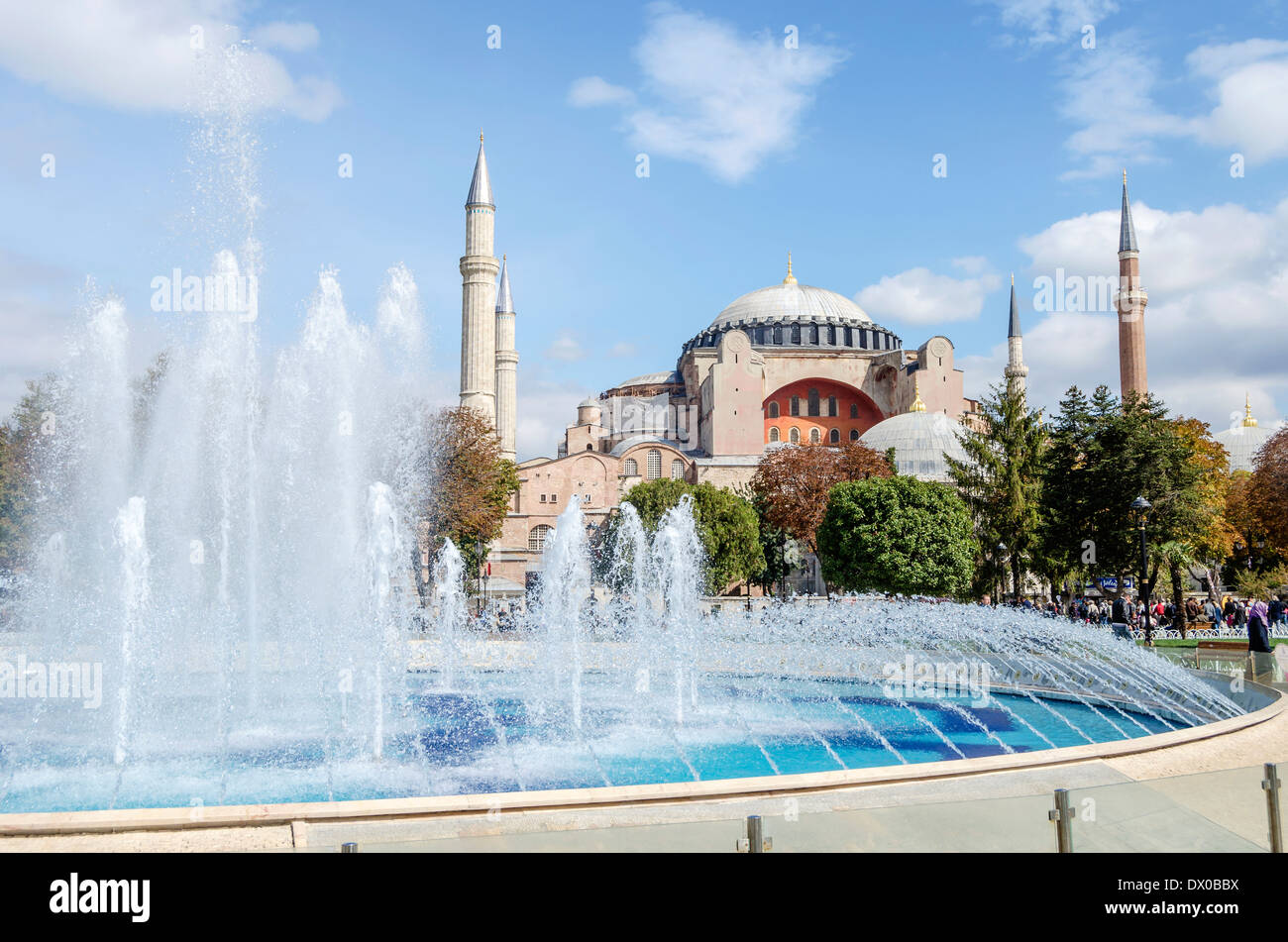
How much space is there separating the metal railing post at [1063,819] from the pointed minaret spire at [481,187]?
32218 mm

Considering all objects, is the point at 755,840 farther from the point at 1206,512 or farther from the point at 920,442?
the point at 920,442

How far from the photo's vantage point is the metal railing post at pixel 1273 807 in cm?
419

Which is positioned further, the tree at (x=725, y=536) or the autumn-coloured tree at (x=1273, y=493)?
the tree at (x=725, y=536)

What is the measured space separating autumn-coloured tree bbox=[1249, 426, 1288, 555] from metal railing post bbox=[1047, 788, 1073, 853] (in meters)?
30.0

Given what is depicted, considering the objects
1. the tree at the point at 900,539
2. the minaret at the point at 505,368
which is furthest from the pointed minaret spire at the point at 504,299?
the tree at the point at 900,539

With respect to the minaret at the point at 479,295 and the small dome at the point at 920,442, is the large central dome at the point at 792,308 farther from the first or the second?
the minaret at the point at 479,295

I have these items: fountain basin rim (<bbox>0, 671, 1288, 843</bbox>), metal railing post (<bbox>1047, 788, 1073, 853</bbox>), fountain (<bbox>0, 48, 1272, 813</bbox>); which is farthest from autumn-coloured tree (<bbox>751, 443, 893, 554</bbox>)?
metal railing post (<bbox>1047, 788, 1073, 853</bbox>)

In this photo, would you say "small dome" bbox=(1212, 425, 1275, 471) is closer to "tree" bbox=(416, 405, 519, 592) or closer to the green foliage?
the green foliage

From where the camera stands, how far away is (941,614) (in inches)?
645

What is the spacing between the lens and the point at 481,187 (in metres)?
33.8

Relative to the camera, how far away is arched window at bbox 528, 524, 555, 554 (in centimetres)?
4316
